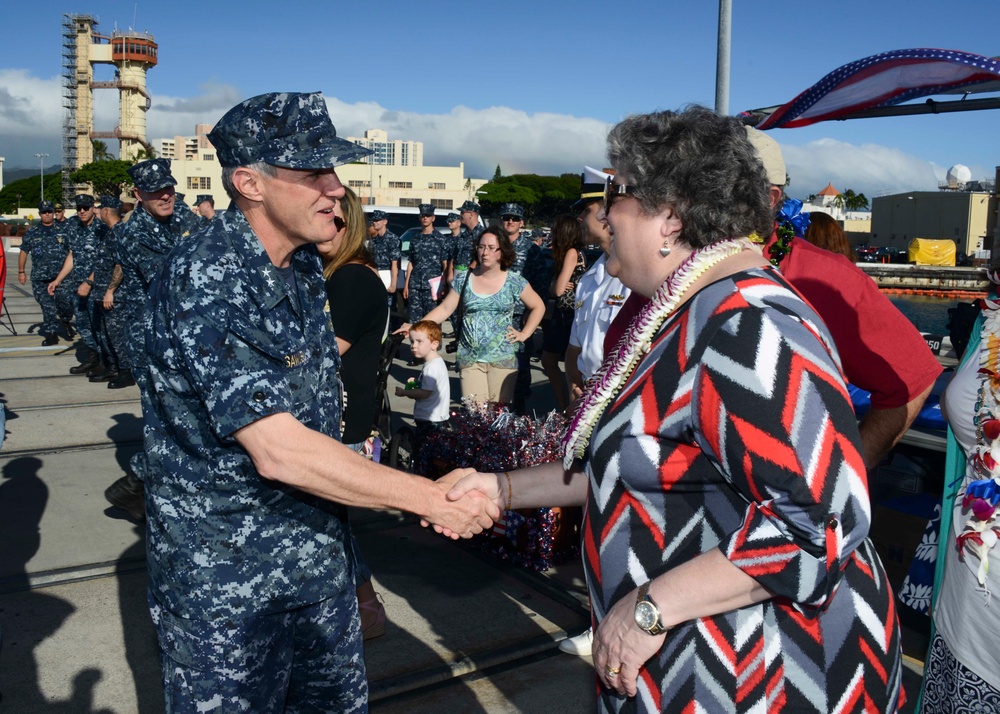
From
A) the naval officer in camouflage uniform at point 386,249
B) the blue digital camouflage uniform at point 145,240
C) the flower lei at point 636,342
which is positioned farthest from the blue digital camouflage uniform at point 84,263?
the flower lei at point 636,342

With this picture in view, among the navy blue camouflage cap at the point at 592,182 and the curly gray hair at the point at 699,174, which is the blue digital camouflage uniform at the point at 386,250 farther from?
the curly gray hair at the point at 699,174

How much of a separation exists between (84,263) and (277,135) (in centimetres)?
1123

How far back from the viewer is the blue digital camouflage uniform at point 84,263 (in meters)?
11.2

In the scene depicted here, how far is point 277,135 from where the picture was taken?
2160 millimetres

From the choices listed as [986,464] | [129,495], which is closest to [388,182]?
[129,495]

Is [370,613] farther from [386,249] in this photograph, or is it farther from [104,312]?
[386,249]

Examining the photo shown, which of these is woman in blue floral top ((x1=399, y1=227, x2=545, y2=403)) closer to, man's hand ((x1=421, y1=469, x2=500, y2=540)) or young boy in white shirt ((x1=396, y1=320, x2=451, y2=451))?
young boy in white shirt ((x1=396, y1=320, x2=451, y2=451))

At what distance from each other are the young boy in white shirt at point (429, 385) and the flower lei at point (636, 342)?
449 cm

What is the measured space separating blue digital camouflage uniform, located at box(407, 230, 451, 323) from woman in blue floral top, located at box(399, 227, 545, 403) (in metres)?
5.29

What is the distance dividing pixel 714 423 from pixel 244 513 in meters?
1.20

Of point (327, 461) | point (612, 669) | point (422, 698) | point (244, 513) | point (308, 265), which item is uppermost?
point (308, 265)

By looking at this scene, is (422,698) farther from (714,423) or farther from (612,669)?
(714,423)

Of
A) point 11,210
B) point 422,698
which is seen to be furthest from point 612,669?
A: point 11,210

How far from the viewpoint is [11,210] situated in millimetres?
111188
